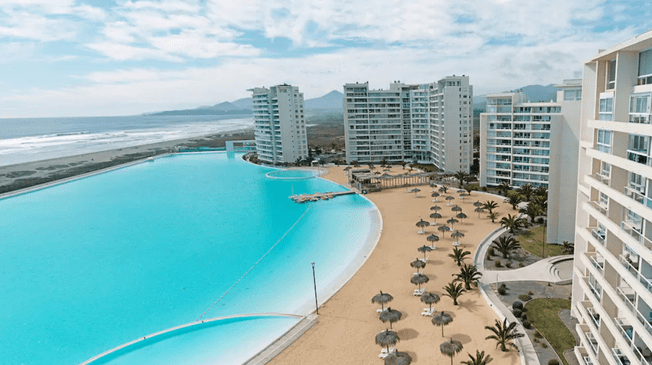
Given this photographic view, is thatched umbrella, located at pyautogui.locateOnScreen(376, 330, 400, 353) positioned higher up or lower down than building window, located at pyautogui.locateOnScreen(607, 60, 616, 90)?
lower down

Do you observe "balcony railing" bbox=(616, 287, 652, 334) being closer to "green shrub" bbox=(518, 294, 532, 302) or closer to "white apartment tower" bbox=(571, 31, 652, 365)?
"white apartment tower" bbox=(571, 31, 652, 365)

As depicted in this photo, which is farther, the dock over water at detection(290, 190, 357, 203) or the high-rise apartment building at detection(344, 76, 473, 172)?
the high-rise apartment building at detection(344, 76, 473, 172)

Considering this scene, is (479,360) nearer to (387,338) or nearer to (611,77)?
(387,338)

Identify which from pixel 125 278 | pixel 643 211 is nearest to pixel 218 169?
pixel 125 278

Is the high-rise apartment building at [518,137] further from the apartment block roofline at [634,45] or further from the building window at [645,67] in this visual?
the building window at [645,67]

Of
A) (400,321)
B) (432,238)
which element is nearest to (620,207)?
(400,321)

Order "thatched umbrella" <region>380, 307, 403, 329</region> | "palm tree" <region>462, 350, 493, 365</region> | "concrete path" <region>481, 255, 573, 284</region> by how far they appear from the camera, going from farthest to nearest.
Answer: "concrete path" <region>481, 255, 573, 284</region>, "thatched umbrella" <region>380, 307, 403, 329</region>, "palm tree" <region>462, 350, 493, 365</region>

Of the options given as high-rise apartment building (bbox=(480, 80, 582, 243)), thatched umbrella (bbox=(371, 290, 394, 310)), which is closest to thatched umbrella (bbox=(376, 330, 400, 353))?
thatched umbrella (bbox=(371, 290, 394, 310))

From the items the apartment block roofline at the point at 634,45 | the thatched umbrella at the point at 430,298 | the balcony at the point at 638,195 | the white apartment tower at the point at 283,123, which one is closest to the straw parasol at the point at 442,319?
the thatched umbrella at the point at 430,298
